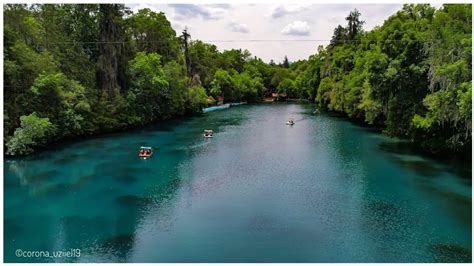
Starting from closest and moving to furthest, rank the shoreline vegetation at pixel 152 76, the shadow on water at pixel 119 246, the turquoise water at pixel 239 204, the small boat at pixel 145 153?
the shadow on water at pixel 119 246 < the turquoise water at pixel 239 204 < the shoreline vegetation at pixel 152 76 < the small boat at pixel 145 153

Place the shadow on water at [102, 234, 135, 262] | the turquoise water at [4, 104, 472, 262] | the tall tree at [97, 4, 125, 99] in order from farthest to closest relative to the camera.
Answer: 1. the tall tree at [97, 4, 125, 99]
2. the turquoise water at [4, 104, 472, 262]
3. the shadow on water at [102, 234, 135, 262]

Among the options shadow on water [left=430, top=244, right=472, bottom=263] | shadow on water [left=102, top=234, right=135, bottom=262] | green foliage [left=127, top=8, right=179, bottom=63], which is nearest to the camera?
shadow on water [left=430, top=244, right=472, bottom=263]

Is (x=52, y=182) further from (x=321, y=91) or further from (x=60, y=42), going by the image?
(x=321, y=91)

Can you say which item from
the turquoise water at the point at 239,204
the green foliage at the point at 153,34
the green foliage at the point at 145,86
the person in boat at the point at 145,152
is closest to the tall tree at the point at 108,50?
the green foliage at the point at 145,86

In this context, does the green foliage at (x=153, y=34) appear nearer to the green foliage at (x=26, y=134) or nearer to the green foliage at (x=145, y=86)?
the green foliage at (x=145, y=86)

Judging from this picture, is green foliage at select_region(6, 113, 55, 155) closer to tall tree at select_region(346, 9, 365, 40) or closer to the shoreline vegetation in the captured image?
the shoreline vegetation

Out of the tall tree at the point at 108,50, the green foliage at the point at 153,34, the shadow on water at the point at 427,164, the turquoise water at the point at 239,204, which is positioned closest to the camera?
the turquoise water at the point at 239,204

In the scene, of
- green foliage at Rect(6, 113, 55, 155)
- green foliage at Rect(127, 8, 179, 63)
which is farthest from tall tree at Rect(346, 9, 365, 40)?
green foliage at Rect(6, 113, 55, 155)
